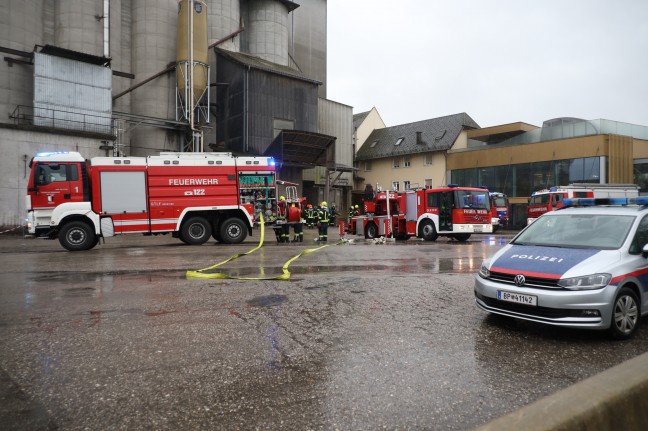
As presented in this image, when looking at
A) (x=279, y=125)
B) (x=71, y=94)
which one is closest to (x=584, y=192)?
(x=279, y=125)

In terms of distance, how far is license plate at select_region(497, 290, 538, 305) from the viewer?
15.2 feet

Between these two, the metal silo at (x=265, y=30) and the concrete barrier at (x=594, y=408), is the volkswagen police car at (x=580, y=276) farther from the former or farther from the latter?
the metal silo at (x=265, y=30)

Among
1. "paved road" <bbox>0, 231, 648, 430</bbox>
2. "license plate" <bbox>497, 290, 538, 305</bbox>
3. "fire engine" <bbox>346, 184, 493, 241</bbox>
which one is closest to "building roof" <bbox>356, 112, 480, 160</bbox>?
"fire engine" <bbox>346, 184, 493, 241</bbox>

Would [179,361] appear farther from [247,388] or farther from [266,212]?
[266,212]

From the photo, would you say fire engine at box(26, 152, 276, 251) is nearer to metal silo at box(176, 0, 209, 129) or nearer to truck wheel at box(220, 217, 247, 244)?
truck wheel at box(220, 217, 247, 244)

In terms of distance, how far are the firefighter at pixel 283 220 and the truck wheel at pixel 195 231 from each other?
9.30ft

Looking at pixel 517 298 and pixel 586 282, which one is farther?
pixel 517 298

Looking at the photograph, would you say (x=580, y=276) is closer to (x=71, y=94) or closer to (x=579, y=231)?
(x=579, y=231)

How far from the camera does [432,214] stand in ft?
61.7

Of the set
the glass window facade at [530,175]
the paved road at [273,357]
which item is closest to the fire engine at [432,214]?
the paved road at [273,357]

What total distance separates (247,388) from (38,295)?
5.31 m

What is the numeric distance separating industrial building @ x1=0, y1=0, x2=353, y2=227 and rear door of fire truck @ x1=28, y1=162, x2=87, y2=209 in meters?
10.4

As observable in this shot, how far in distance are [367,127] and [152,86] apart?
24.5 metres

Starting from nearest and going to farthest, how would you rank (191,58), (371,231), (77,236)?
(77,236) → (371,231) → (191,58)
